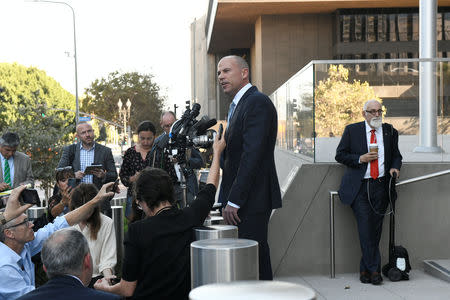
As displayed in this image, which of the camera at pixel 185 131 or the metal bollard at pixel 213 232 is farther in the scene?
the camera at pixel 185 131

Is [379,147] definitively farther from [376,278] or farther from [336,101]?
[376,278]

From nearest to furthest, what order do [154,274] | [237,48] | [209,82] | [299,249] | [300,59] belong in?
1. [154,274]
2. [299,249]
3. [300,59]
4. [237,48]
5. [209,82]

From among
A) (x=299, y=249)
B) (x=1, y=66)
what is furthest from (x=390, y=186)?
(x=1, y=66)

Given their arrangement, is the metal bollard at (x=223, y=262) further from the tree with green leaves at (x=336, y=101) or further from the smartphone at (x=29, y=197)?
the tree with green leaves at (x=336, y=101)

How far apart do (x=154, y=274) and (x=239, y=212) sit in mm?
1195

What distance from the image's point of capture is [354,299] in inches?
248

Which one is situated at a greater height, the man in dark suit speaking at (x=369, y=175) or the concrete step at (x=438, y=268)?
the man in dark suit speaking at (x=369, y=175)

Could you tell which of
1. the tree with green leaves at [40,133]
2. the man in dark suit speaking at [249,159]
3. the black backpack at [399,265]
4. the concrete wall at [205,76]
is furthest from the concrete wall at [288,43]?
the man in dark suit speaking at [249,159]

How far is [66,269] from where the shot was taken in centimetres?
289

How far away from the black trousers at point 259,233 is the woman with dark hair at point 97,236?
4.57ft

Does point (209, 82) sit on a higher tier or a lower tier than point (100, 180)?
higher

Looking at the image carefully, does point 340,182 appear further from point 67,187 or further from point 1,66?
point 1,66

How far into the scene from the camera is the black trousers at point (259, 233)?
176 inches

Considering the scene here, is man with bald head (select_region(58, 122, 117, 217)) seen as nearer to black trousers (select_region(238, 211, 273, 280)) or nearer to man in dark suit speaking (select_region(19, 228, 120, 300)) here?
black trousers (select_region(238, 211, 273, 280))
